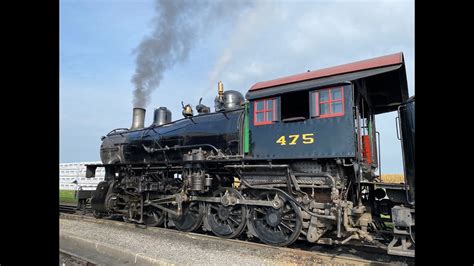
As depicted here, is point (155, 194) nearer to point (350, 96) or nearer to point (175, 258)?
point (175, 258)

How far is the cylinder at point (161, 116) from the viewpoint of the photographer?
11.1m

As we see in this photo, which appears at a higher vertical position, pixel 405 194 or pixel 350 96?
pixel 350 96

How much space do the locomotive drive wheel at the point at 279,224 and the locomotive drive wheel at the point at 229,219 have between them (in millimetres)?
398

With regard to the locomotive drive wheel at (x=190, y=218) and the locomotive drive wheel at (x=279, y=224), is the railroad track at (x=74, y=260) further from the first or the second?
the locomotive drive wheel at (x=279, y=224)

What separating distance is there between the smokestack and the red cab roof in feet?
19.3

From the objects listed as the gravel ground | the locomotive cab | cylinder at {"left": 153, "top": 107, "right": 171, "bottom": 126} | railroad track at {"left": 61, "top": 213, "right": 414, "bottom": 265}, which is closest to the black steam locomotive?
the locomotive cab

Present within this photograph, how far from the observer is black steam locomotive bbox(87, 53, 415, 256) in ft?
20.9

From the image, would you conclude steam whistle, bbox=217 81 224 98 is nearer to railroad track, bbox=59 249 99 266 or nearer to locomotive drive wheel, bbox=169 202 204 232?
locomotive drive wheel, bbox=169 202 204 232

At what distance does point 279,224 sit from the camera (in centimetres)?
700

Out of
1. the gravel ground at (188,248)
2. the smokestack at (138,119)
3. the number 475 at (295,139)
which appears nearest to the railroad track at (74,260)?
the gravel ground at (188,248)

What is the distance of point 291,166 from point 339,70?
2.28 m
